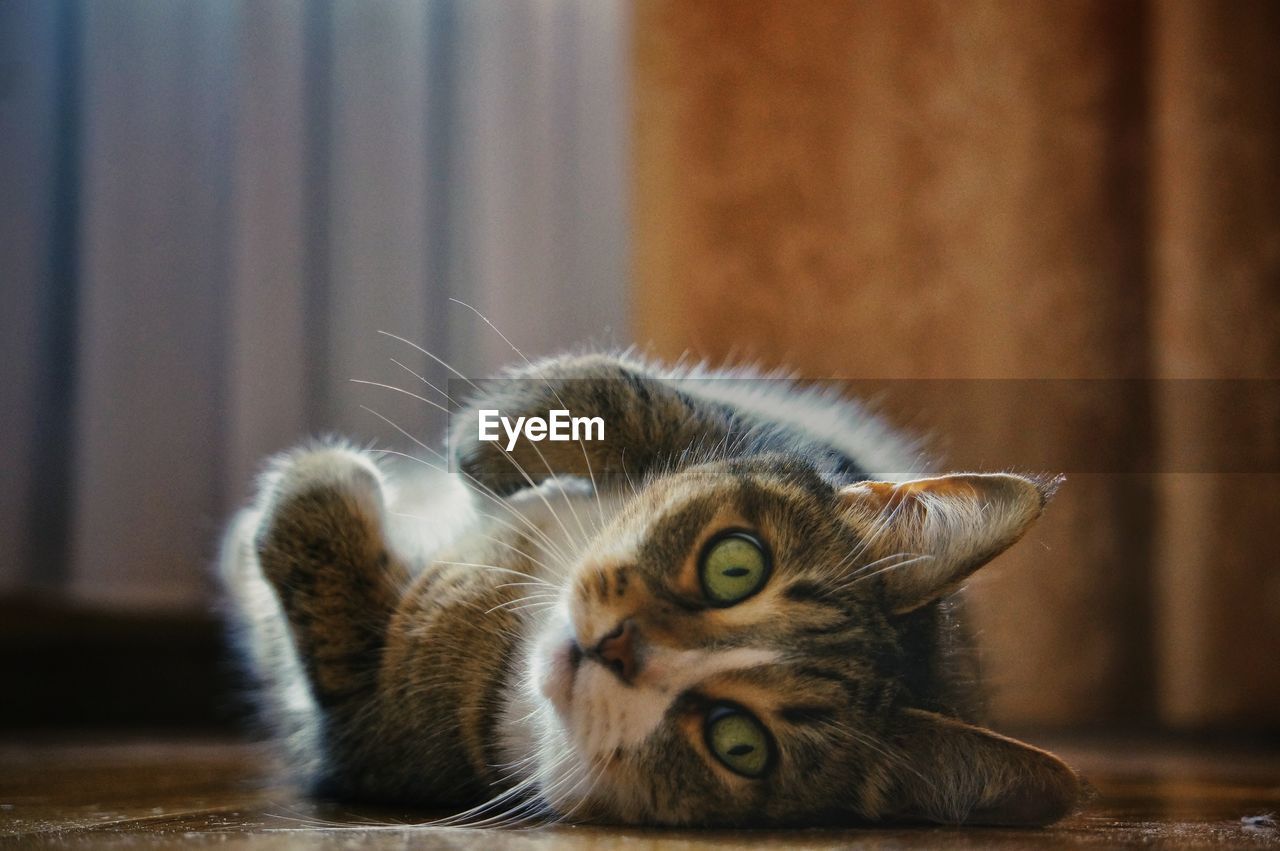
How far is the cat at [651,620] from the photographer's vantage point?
0.62 meters

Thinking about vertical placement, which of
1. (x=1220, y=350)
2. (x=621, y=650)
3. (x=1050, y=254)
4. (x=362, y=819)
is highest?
(x=1050, y=254)

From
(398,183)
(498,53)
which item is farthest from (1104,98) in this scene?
(398,183)

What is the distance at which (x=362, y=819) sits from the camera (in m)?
0.68

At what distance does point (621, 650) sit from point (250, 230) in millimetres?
1527

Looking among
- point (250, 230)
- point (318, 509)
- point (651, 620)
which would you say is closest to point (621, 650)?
point (651, 620)

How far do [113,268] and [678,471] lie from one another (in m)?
1.53

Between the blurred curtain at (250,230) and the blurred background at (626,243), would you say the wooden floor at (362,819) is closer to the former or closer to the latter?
the blurred background at (626,243)

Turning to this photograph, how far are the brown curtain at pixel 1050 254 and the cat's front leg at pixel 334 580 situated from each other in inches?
39.7

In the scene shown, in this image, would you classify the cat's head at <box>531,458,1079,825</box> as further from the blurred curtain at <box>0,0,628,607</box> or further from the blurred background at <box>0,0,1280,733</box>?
the blurred curtain at <box>0,0,628,607</box>

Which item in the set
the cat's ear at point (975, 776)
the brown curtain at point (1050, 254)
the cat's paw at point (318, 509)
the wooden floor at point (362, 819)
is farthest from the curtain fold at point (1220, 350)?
the cat's paw at point (318, 509)

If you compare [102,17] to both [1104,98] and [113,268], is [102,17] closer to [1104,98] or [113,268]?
[113,268]

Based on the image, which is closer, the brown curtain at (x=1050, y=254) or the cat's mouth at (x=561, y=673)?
the cat's mouth at (x=561, y=673)

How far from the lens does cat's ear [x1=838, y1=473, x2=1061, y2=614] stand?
61cm

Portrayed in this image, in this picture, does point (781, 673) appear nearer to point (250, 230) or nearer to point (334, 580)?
point (334, 580)
